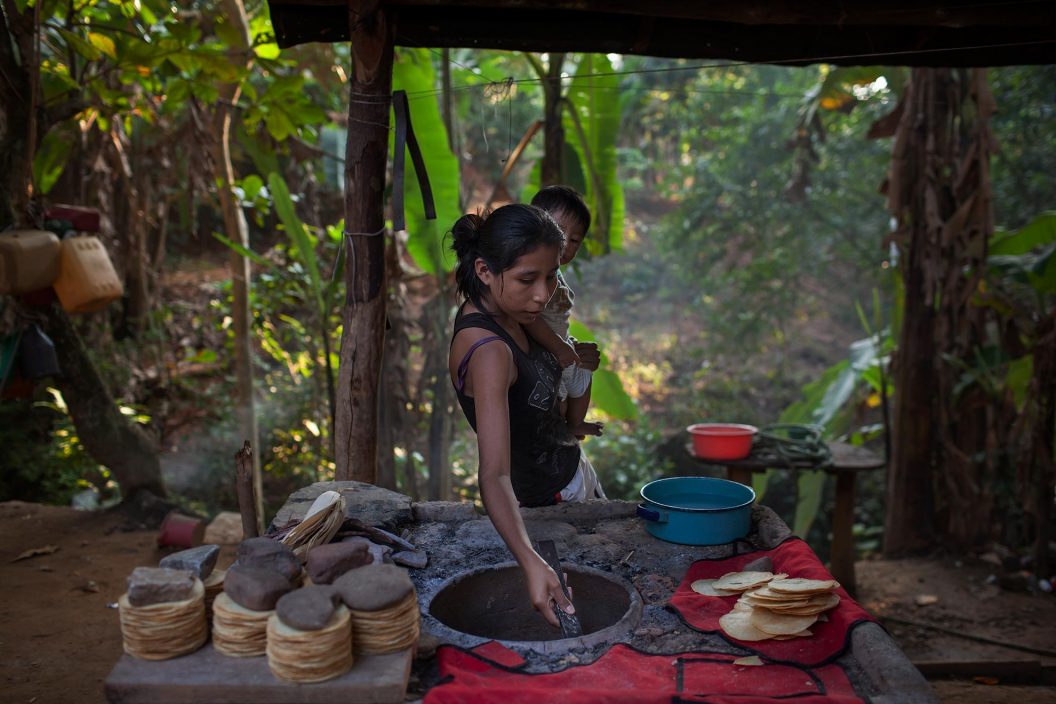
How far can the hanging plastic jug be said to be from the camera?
163 inches

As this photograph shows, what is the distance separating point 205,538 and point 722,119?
302 inches

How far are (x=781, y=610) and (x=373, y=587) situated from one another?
100 cm

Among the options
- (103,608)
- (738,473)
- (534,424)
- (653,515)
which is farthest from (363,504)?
(738,473)

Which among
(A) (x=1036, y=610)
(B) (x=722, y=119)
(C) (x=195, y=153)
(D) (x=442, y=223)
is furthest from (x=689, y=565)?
(B) (x=722, y=119)

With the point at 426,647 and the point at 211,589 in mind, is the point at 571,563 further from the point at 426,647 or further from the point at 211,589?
the point at 211,589

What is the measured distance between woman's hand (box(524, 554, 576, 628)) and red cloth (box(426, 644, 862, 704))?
0.48 feet

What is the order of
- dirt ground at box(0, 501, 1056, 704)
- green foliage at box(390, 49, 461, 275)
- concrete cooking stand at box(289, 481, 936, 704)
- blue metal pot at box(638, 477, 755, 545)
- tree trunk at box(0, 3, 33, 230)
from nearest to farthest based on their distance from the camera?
concrete cooking stand at box(289, 481, 936, 704)
blue metal pot at box(638, 477, 755, 545)
dirt ground at box(0, 501, 1056, 704)
tree trunk at box(0, 3, 33, 230)
green foliage at box(390, 49, 461, 275)

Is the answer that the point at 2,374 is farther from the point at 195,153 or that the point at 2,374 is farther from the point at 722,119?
the point at 722,119

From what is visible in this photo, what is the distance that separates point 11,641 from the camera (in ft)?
11.8

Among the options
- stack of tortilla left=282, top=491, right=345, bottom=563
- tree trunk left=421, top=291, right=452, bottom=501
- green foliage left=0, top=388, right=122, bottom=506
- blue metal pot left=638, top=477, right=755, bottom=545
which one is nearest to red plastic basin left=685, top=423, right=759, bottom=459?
tree trunk left=421, top=291, right=452, bottom=501

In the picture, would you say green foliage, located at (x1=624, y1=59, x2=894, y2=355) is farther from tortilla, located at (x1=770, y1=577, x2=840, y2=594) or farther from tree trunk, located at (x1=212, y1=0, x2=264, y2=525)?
tortilla, located at (x1=770, y1=577, x2=840, y2=594)

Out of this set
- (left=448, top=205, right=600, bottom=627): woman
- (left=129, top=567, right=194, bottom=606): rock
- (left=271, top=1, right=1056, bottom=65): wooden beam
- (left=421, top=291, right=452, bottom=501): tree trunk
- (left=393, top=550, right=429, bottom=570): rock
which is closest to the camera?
(left=129, top=567, right=194, bottom=606): rock

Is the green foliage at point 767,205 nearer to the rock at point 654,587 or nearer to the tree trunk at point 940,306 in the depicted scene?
the tree trunk at point 940,306

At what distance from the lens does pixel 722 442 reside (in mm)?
4656
